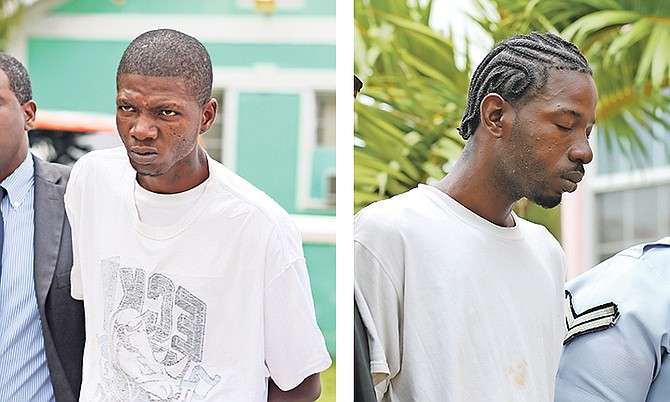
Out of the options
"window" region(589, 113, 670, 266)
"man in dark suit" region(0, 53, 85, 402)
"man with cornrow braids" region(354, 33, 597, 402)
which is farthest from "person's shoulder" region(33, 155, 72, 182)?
"window" region(589, 113, 670, 266)

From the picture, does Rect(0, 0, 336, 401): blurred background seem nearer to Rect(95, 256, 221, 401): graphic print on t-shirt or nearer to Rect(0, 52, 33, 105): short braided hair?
Rect(0, 52, 33, 105): short braided hair

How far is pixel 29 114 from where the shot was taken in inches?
68.1

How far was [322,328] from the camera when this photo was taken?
163 centimetres

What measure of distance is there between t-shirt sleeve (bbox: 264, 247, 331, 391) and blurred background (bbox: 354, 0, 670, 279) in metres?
0.70

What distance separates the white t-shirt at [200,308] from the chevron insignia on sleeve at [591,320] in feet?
1.56

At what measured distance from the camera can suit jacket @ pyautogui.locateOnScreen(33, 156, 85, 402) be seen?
5.34 feet

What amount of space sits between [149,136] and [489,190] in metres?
0.56

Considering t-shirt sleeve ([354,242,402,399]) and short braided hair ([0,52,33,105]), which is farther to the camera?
short braided hair ([0,52,33,105])

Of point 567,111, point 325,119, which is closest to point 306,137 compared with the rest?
point 325,119

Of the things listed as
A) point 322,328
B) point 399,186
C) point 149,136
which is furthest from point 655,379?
point 149,136

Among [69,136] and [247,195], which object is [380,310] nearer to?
[247,195]

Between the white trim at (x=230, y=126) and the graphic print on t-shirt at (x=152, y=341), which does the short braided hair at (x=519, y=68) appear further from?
the graphic print on t-shirt at (x=152, y=341)

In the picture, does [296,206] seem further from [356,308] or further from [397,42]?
[397,42]

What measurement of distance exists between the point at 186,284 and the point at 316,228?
249 millimetres
